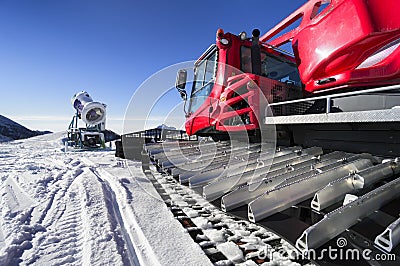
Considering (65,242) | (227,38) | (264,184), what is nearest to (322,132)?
(264,184)

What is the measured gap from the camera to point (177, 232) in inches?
76.4

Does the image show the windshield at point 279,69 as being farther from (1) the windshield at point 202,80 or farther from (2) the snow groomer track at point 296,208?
(2) the snow groomer track at point 296,208

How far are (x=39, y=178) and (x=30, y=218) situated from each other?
217 centimetres

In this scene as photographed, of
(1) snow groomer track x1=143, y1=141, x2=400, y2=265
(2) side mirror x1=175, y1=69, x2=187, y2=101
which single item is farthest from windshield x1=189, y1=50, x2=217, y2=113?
(1) snow groomer track x1=143, y1=141, x2=400, y2=265

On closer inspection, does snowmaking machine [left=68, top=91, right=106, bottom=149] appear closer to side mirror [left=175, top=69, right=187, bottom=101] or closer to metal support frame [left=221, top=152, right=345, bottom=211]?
side mirror [left=175, top=69, right=187, bottom=101]

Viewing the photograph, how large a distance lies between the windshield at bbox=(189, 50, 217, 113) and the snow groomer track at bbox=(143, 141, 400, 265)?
4.56 ft

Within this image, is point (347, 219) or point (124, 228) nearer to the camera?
point (347, 219)

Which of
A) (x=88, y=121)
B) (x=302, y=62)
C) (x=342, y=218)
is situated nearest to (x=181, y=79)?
(x=302, y=62)

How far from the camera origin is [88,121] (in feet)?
35.7

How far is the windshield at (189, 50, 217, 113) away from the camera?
3.46m

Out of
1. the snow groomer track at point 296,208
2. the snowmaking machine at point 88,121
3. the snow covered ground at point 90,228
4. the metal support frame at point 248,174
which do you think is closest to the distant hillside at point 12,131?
the snowmaking machine at point 88,121

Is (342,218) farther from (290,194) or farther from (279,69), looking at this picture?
(279,69)

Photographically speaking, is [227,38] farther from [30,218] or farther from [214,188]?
[30,218]

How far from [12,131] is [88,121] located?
58.9 ft
